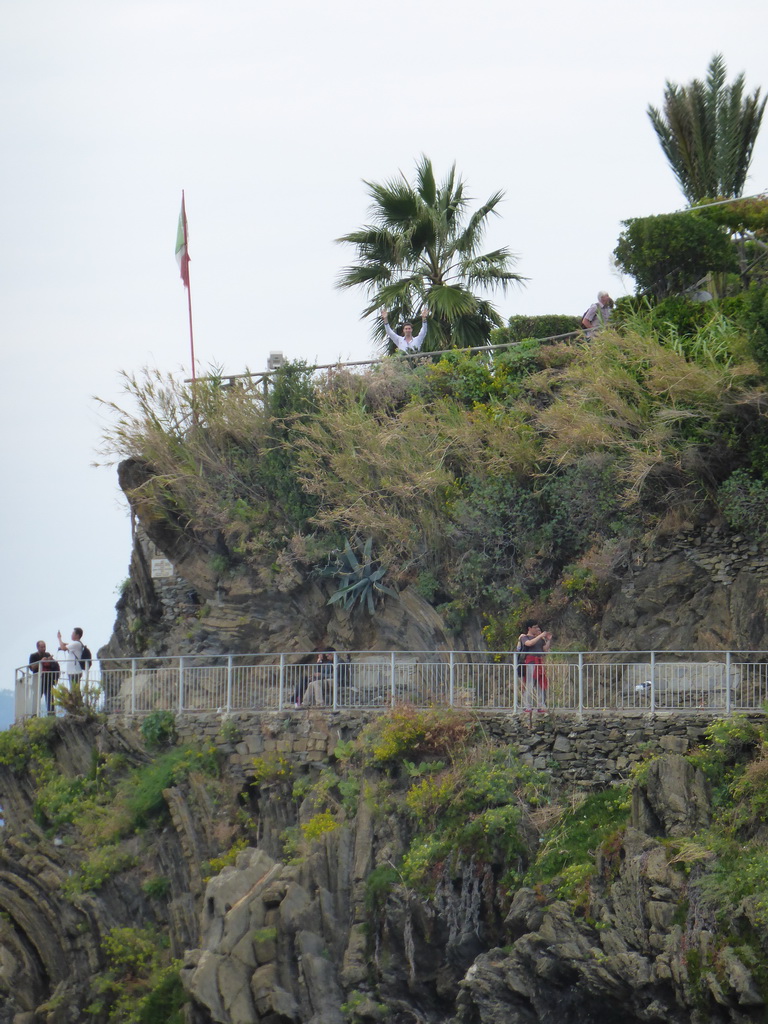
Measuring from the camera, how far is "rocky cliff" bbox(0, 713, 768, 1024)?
63.0 ft

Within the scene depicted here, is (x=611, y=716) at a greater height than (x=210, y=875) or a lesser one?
greater

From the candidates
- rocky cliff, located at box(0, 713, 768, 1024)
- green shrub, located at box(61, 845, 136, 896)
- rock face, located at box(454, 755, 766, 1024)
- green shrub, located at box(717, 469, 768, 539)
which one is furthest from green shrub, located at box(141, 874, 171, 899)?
green shrub, located at box(717, 469, 768, 539)

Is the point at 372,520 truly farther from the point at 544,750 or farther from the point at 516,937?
the point at 516,937

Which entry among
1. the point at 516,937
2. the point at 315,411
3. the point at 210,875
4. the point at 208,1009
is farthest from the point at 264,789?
the point at 315,411

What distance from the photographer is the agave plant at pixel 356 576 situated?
28.7 metres

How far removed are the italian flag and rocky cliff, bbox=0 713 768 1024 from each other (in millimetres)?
11966

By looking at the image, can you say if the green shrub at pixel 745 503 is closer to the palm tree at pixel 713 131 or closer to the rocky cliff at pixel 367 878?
the rocky cliff at pixel 367 878

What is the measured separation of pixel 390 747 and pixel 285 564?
22.2ft

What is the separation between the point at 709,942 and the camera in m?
18.1

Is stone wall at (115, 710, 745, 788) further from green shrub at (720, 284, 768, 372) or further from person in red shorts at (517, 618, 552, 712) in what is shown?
green shrub at (720, 284, 768, 372)

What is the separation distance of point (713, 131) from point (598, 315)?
28.1ft

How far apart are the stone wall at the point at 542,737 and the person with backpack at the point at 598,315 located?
8761 mm

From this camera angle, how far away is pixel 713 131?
35.3 m

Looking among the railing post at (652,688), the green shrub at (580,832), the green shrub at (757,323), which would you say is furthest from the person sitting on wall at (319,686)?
the green shrub at (757,323)
